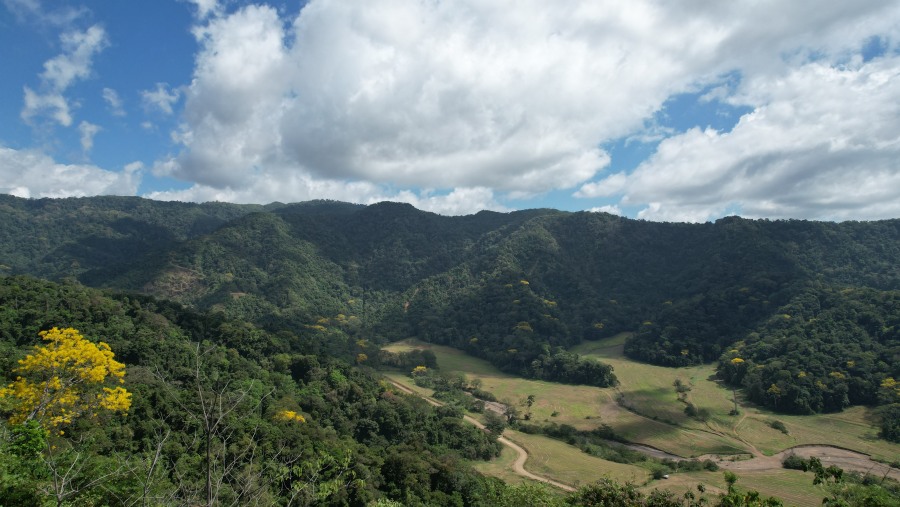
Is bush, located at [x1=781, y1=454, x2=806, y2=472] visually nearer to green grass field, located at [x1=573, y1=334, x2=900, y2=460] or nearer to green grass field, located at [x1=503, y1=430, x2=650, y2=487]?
green grass field, located at [x1=573, y1=334, x2=900, y2=460]

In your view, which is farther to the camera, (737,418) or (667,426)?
(737,418)

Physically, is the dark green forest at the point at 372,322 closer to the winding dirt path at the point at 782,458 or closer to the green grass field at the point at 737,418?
the green grass field at the point at 737,418

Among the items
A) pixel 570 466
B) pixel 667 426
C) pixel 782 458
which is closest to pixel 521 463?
pixel 570 466

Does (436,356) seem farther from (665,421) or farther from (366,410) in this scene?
(366,410)

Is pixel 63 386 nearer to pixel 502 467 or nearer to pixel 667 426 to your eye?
pixel 502 467

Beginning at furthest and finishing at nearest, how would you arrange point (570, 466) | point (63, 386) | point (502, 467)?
point (570, 466), point (502, 467), point (63, 386)

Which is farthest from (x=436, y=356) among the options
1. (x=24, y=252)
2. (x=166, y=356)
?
(x=24, y=252)
